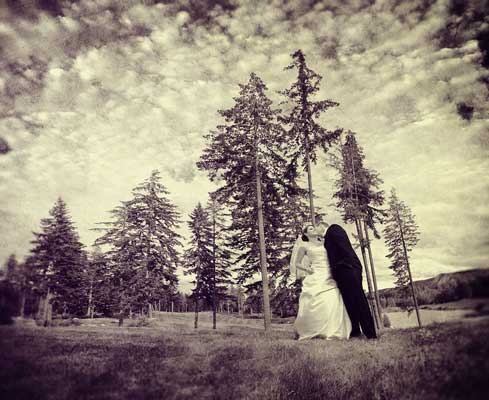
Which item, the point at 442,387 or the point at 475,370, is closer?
the point at 475,370

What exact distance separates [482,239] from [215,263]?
112ft

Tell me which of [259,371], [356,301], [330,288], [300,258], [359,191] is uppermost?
[359,191]

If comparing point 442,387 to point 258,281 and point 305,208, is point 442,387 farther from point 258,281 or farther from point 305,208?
point 305,208

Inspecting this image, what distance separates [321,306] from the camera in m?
8.98

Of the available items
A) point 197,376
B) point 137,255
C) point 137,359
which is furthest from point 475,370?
point 137,255

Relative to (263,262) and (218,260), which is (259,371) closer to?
(263,262)

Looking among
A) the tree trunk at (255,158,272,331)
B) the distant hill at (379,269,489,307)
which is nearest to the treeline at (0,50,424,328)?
the tree trunk at (255,158,272,331)

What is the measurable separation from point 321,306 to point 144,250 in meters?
24.1

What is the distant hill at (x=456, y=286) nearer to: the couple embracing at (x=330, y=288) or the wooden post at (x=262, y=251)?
the couple embracing at (x=330, y=288)

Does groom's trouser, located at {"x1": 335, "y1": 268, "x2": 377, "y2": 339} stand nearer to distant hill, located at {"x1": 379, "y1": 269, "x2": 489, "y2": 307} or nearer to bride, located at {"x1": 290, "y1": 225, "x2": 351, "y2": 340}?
bride, located at {"x1": 290, "y1": 225, "x2": 351, "y2": 340}

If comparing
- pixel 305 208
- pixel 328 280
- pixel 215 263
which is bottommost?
pixel 328 280

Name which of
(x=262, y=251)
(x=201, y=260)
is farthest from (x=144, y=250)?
(x=262, y=251)

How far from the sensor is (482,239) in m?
2.81

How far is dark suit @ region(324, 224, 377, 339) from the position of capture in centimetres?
793
